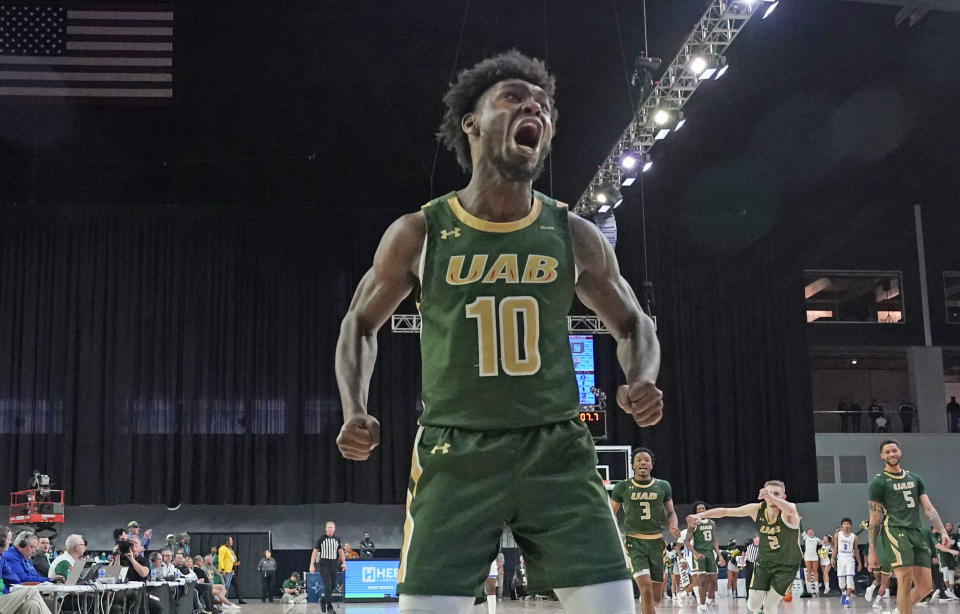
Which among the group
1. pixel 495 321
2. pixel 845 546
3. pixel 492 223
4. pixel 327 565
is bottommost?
pixel 845 546

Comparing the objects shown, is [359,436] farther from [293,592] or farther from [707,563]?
[293,592]

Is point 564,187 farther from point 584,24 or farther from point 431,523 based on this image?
point 431,523

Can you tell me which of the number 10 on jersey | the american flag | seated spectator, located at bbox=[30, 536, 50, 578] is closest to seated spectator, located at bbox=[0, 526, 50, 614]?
seated spectator, located at bbox=[30, 536, 50, 578]

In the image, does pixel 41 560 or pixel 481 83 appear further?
pixel 41 560

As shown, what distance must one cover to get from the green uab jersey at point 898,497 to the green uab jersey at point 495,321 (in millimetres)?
7351

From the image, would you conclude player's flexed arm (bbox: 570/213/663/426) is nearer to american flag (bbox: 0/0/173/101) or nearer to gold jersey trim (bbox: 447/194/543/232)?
gold jersey trim (bbox: 447/194/543/232)

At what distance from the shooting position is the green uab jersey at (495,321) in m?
2.66

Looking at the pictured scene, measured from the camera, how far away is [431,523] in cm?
257

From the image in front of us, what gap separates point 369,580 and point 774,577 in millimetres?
10559

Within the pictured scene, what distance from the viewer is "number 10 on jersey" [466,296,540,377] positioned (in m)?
2.67

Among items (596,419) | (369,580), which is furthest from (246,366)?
(596,419)

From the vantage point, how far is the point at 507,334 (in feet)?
8.84

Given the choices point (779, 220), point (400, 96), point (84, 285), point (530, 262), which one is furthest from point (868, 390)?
point (530, 262)

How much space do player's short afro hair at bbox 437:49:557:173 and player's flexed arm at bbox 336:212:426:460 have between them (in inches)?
13.6
